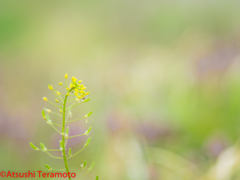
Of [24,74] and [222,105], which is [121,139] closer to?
[222,105]

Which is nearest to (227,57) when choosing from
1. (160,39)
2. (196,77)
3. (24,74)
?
(196,77)

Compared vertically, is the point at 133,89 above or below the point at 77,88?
above

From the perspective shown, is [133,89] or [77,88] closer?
[77,88]

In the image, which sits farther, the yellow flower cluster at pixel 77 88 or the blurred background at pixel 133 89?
the blurred background at pixel 133 89

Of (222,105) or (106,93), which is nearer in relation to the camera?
(222,105)

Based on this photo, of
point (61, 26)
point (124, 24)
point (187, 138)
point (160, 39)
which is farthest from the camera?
point (124, 24)

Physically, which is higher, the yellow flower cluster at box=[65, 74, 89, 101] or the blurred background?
the blurred background

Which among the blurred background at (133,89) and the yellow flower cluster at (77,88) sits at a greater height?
the blurred background at (133,89)

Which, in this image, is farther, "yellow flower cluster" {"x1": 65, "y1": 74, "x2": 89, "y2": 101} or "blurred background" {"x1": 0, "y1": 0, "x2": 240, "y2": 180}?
"blurred background" {"x1": 0, "y1": 0, "x2": 240, "y2": 180}
